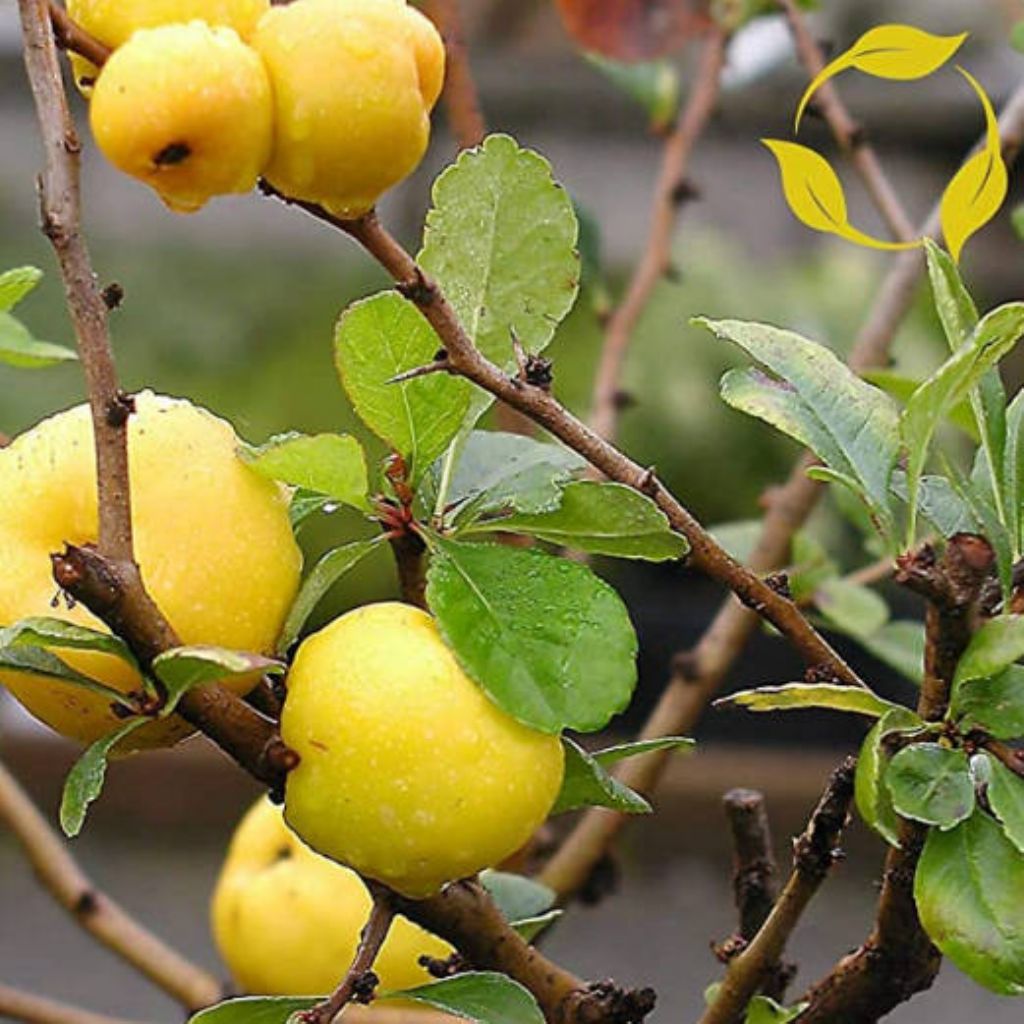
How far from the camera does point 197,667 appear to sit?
11.5 inches

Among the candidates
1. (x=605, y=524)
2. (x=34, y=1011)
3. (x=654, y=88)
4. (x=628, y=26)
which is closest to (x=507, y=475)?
(x=605, y=524)

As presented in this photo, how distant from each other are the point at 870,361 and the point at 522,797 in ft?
1.40

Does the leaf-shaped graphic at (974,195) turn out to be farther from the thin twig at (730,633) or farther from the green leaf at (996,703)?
the thin twig at (730,633)

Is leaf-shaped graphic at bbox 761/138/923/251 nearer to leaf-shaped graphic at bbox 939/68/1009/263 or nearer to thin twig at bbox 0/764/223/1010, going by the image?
leaf-shaped graphic at bbox 939/68/1009/263

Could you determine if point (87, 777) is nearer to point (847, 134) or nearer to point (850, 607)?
point (850, 607)

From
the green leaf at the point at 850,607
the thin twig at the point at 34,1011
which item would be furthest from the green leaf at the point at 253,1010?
the green leaf at the point at 850,607

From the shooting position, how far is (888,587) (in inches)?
81.5

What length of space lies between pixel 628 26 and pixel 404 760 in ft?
1.58

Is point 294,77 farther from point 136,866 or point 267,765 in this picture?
point 136,866

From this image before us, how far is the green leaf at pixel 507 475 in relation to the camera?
34 centimetres

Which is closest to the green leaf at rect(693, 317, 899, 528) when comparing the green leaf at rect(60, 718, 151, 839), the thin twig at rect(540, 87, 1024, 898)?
the green leaf at rect(60, 718, 151, 839)

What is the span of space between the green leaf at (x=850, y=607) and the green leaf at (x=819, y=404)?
1.08ft

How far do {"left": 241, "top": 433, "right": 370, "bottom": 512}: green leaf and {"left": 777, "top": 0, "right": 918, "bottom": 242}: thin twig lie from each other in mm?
431

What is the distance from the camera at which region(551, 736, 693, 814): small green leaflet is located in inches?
13.3
